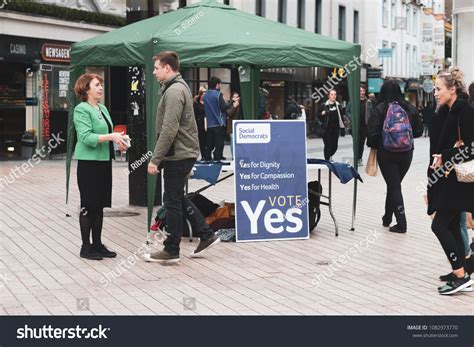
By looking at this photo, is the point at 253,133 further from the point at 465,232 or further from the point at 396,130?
the point at 465,232

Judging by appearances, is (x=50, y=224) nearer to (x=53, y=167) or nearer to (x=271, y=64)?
(x=271, y=64)

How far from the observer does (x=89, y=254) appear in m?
8.66

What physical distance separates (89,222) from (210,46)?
2451 mm

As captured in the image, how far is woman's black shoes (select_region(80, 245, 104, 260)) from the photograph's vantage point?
8.60m

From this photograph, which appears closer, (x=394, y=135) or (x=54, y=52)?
(x=394, y=135)

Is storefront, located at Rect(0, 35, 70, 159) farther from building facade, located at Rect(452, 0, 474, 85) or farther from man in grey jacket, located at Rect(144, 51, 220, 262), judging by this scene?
man in grey jacket, located at Rect(144, 51, 220, 262)

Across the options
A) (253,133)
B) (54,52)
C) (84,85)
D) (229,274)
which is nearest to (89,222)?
(84,85)

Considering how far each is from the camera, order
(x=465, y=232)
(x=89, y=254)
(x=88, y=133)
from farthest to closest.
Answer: (x=89, y=254) < (x=88, y=133) < (x=465, y=232)

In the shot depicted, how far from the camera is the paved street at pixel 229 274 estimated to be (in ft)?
21.9

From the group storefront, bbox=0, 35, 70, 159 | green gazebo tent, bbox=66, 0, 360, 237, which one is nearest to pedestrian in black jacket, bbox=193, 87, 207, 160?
storefront, bbox=0, 35, 70, 159

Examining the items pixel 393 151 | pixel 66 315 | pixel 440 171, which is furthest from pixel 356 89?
pixel 66 315

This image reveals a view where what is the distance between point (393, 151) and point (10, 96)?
15.0 meters

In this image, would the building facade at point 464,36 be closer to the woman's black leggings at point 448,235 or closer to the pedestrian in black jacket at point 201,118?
the pedestrian in black jacket at point 201,118

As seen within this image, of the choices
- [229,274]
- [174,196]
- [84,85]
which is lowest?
[229,274]
